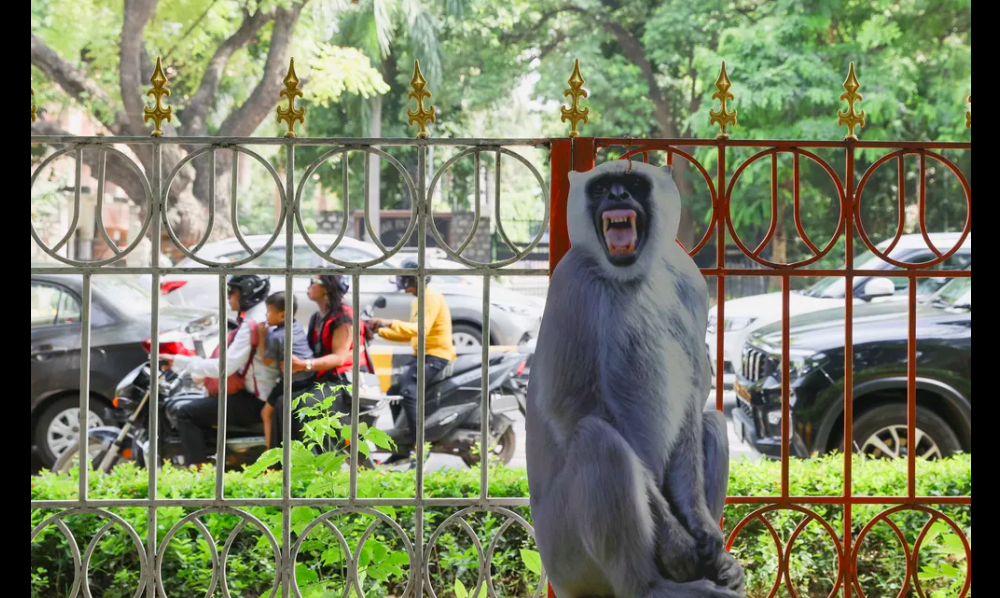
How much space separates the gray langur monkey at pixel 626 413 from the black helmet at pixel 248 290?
2.94 meters

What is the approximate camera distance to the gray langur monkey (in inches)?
93.7

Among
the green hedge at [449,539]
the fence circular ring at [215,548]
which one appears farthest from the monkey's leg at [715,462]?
the fence circular ring at [215,548]

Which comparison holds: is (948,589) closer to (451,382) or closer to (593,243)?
(593,243)

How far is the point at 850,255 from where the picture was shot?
291cm

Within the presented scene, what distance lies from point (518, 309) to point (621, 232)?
4.37m

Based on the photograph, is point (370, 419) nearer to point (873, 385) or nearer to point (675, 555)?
point (873, 385)

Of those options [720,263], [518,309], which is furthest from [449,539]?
[518,309]

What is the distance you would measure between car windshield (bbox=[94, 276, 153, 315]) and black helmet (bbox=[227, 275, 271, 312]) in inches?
49.1

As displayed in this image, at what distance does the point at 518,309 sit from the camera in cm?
684

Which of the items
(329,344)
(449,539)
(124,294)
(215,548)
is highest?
(124,294)

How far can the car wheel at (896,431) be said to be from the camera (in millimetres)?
4805

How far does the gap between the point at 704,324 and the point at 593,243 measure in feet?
1.36

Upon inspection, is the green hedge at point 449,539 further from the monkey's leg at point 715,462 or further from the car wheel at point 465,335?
the car wheel at point 465,335
